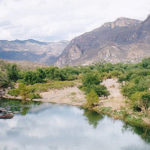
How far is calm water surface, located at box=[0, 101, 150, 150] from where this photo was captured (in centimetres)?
3812

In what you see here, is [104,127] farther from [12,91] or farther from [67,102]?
[12,91]

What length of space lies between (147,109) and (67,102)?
26.7m

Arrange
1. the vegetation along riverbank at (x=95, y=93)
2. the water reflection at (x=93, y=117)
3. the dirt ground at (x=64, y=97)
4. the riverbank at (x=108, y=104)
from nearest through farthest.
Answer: the riverbank at (x=108, y=104) → the vegetation along riverbank at (x=95, y=93) → the water reflection at (x=93, y=117) → the dirt ground at (x=64, y=97)

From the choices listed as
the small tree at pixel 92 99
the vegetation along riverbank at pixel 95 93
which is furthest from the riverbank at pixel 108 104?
the small tree at pixel 92 99

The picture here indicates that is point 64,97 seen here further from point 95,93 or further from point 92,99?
point 92,99

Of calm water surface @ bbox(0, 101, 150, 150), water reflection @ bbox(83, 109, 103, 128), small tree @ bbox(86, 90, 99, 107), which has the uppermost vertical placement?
small tree @ bbox(86, 90, 99, 107)

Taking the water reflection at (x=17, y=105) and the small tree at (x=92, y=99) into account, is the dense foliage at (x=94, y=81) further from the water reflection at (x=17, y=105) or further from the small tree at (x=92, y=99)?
the water reflection at (x=17, y=105)

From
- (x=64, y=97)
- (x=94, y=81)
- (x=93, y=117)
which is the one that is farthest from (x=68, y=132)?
(x=94, y=81)

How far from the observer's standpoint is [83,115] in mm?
55938

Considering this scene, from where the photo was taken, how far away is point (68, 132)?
147 feet

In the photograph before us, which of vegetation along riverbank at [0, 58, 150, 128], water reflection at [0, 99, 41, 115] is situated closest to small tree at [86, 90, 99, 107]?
vegetation along riverbank at [0, 58, 150, 128]

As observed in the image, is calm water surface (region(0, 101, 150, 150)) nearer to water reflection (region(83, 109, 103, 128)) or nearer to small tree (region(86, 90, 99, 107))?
water reflection (region(83, 109, 103, 128))

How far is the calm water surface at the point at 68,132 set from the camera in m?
38.1

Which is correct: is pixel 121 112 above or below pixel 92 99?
below
